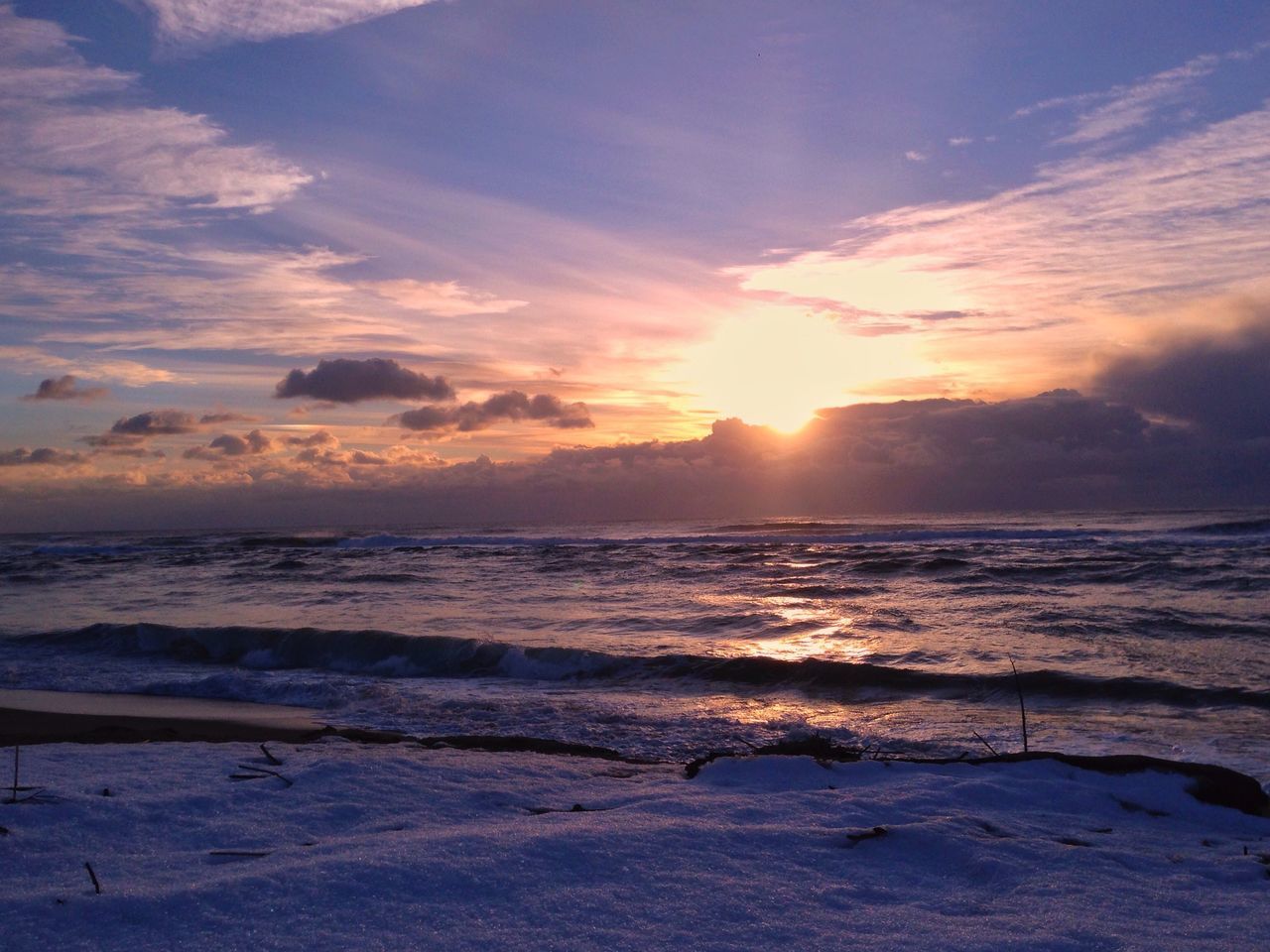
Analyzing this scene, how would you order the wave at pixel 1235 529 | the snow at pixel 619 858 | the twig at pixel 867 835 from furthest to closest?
the wave at pixel 1235 529, the twig at pixel 867 835, the snow at pixel 619 858

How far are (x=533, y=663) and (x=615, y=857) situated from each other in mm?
7301

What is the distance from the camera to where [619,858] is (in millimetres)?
3303

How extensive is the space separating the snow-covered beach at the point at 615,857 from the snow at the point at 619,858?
0.04 feet

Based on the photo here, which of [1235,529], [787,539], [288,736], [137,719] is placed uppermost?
[1235,529]

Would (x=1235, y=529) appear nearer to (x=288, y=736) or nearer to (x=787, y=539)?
(x=787, y=539)

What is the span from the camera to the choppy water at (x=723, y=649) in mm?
7578

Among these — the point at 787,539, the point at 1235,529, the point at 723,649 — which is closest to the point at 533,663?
the point at 723,649

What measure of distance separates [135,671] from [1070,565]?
1893 cm

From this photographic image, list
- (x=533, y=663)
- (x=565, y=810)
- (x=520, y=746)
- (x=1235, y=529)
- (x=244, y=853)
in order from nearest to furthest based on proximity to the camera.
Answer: (x=244, y=853) → (x=565, y=810) → (x=520, y=746) → (x=533, y=663) → (x=1235, y=529)

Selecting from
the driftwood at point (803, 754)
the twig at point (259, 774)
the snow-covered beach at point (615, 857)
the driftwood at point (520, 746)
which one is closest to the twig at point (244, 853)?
the snow-covered beach at point (615, 857)

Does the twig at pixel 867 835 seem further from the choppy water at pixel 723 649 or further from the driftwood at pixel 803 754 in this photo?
the choppy water at pixel 723 649

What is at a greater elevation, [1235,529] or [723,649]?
[1235,529]

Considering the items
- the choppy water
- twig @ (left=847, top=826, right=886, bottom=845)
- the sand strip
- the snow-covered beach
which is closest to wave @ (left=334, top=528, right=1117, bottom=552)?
the choppy water

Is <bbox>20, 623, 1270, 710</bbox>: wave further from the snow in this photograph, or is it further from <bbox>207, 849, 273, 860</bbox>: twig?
<bbox>207, 849, 273, 860</bbox>: twig
